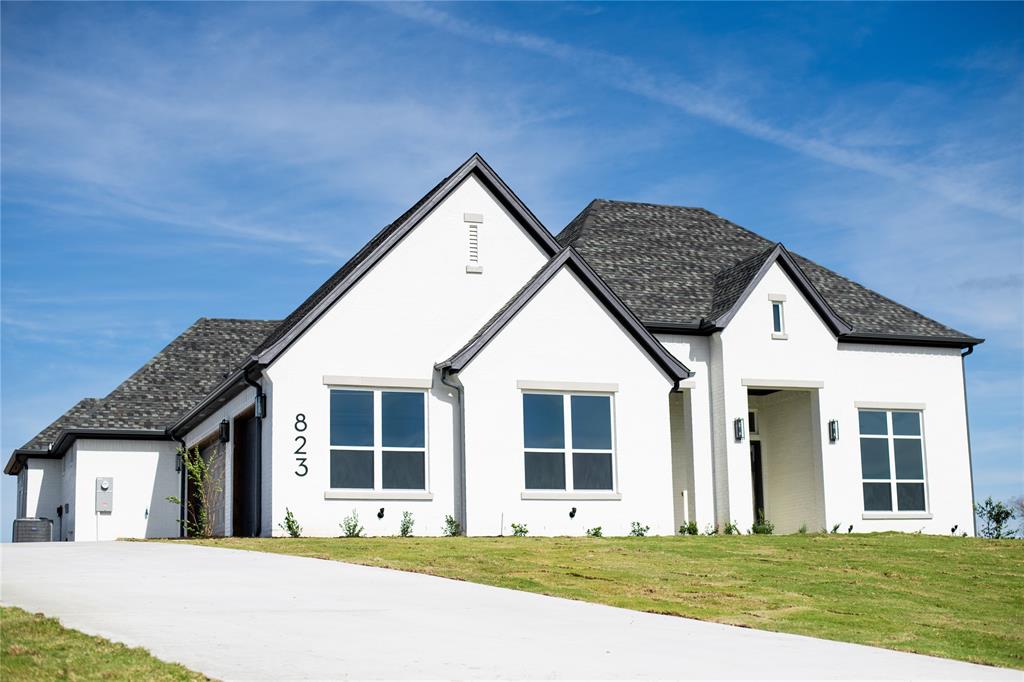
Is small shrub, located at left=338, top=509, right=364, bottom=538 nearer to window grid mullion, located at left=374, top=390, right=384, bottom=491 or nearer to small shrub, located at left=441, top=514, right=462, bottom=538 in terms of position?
window grid mullion, located at left=374, top=390, right=384, bottom=491

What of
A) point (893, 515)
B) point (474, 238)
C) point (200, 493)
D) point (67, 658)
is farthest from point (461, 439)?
point (67, 658)

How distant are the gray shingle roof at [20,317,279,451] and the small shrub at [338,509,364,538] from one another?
968 centimetres

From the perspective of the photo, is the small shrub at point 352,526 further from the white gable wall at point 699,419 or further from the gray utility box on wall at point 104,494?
the gray utility box on wall at point 104,494

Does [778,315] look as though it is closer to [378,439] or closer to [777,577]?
[378,439]

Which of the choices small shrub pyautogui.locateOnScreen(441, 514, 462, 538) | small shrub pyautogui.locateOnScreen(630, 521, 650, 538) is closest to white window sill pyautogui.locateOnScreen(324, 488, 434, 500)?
small shrub pyautogui.locateOnScreen(441, 514, 462, 538)

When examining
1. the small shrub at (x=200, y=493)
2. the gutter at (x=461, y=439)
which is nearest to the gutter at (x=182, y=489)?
the small shrub at (x=200, y=493)

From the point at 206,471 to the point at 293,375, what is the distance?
262 inches

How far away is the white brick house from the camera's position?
2439 cm

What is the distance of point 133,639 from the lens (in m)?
11.2

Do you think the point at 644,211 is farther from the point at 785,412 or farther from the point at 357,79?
the point at 357,79

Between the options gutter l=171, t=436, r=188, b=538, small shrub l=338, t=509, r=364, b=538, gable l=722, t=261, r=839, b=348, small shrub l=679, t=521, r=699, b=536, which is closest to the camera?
small shrub l=338, t=509, r=364, b=538

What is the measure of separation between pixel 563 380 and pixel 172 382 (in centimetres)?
1494

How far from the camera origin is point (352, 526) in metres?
23.8

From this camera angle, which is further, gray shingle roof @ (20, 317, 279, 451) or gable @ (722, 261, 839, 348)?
gray shingle roof @ (20, 317, 279, 451)
